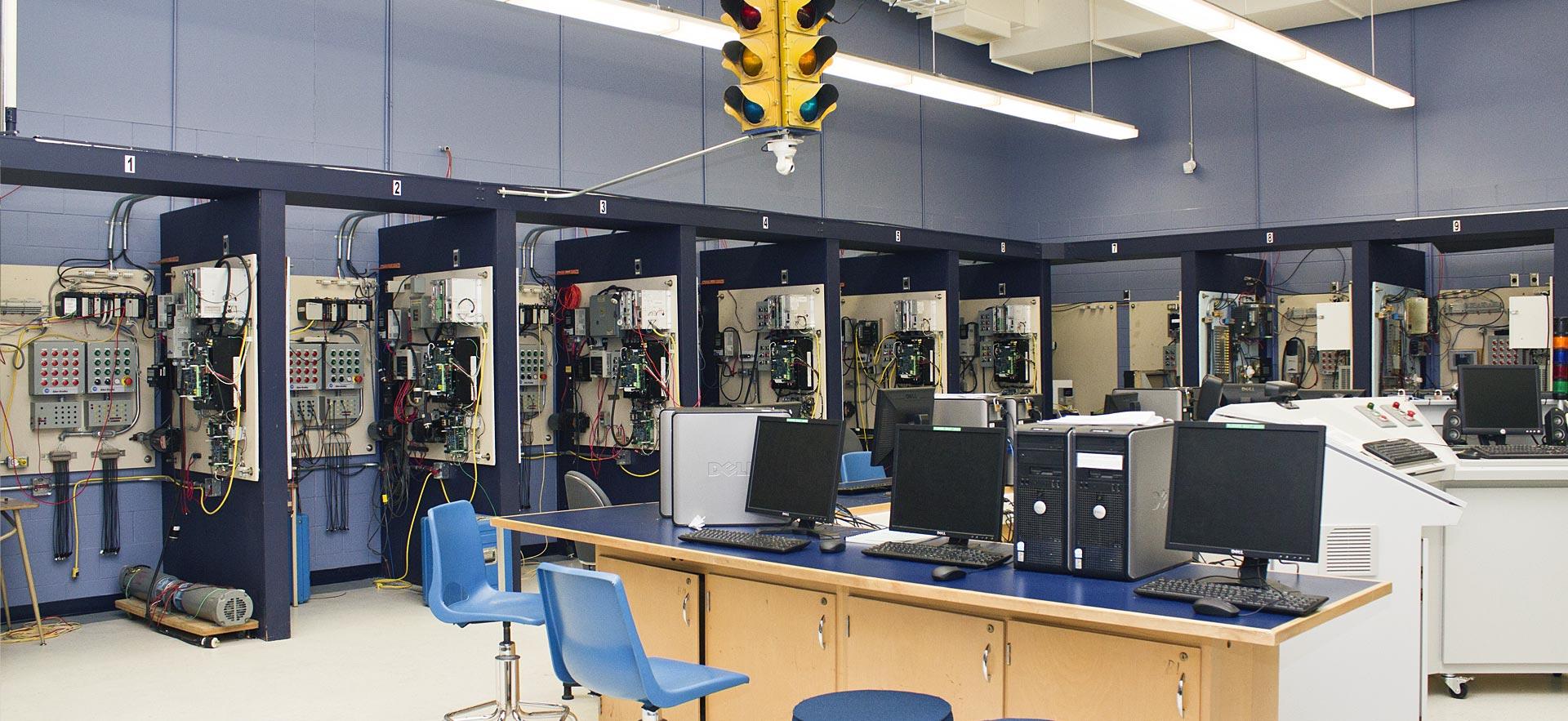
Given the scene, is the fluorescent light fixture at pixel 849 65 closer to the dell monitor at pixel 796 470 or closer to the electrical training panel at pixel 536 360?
the electrical training panel at pixel 536 360

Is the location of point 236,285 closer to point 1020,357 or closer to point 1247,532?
point 1247,532

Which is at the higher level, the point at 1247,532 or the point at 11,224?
the point at 11,224

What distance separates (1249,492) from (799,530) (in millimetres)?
1605

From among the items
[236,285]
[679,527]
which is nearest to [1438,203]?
[679,527]

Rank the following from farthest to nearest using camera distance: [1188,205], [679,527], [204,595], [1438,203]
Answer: [1188,205] < [1438,203] < [204,595] < [679,527]

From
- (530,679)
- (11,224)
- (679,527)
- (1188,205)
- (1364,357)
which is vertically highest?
(1188,205)

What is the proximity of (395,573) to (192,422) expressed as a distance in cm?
168

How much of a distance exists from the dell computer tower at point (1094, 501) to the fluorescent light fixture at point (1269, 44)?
420 centimetres

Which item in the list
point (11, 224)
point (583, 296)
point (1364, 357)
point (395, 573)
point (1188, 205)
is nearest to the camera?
point (11, 224)

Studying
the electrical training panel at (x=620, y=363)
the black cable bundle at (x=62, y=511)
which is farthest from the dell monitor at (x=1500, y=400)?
the black cable bundle at (x=62, y=511)

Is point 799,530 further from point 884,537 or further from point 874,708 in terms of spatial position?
point 874,708

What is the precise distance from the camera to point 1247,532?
3016mm

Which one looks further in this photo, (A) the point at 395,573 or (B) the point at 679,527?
(A) the point at 395,573

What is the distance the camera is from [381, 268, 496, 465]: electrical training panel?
693 cm
